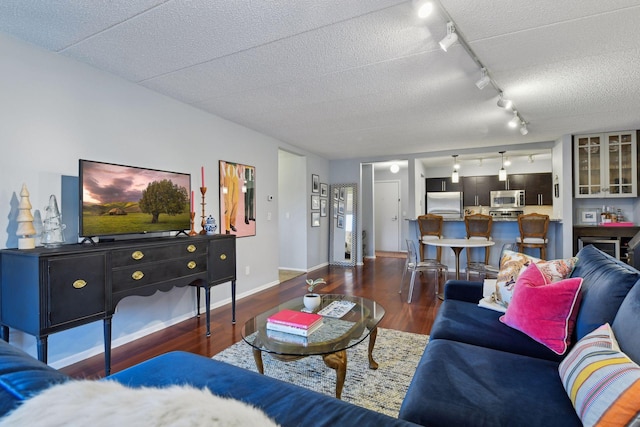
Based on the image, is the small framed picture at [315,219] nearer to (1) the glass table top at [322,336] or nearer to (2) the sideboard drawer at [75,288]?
(1) the glass table top at [322,336]

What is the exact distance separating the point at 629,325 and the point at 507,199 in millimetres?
7095

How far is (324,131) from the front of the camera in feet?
15.1

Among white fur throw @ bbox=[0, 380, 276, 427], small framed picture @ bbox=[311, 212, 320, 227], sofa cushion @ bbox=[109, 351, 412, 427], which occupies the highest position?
small framed picture @ bbox=[311, 212, 320, 227]

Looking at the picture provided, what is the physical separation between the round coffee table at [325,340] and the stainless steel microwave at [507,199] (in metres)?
6.60

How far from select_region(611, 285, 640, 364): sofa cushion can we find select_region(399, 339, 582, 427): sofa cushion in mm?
273

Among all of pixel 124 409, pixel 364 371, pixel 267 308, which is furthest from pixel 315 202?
pixel 124 409

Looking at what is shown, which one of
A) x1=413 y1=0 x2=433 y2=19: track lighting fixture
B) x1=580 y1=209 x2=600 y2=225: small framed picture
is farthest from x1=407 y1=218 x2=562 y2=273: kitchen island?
x1=413 y1=0 x2=433 y2=19: track lighting fixture

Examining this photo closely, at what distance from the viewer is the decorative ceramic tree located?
2002mm

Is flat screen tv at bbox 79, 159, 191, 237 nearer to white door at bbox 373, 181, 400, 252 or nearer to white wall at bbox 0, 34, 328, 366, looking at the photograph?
white wall at bbox 0, 34, 328, 366

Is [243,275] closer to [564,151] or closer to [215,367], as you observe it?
[215,367]

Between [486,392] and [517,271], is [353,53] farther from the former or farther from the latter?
[486,392]

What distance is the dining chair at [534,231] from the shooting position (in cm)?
473

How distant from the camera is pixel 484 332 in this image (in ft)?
5.87

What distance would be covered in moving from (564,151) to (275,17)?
515 centimetres
